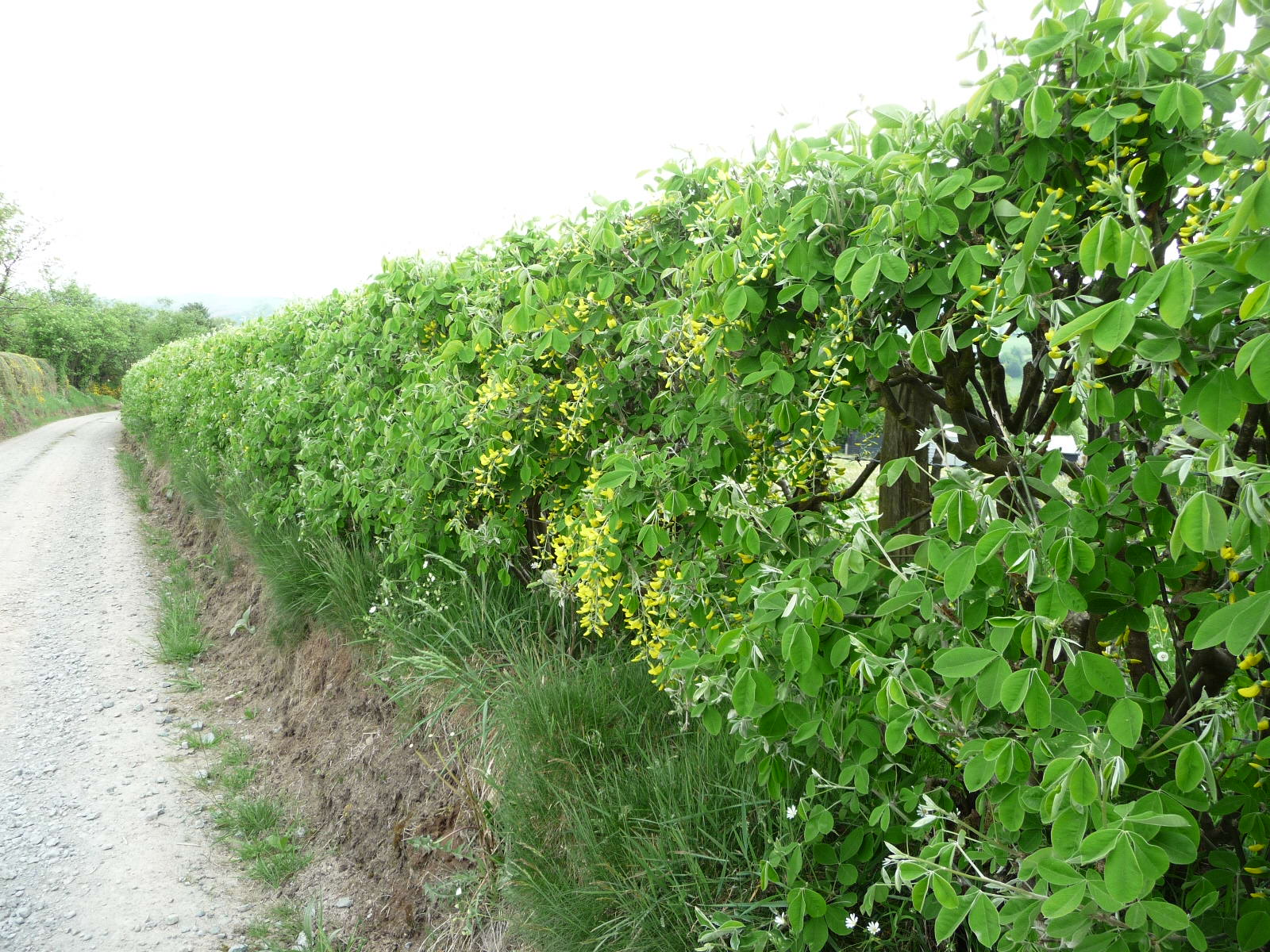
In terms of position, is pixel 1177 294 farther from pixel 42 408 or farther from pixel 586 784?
pixel 42 408

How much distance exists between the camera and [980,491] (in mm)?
1463

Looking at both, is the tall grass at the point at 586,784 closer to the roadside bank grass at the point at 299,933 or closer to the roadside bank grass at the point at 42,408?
the roadside bank grass at the point at 299,933

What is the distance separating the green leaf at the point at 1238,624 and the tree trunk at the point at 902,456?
3.91 feet

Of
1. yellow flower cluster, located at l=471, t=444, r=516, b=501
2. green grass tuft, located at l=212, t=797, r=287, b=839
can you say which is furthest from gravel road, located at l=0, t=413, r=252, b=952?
yellow flower cluster, located at l=471, t=444, r=516, b=501

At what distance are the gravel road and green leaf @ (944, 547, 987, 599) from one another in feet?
11.7

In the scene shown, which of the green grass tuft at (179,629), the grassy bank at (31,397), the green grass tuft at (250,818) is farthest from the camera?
the grassy bank at (31,397)

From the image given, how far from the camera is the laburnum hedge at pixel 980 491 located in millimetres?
1262

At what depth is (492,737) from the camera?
3357mm

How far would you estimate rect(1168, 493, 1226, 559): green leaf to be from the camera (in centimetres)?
106

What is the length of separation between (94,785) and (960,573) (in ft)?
17.3

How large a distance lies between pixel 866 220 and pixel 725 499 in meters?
0.81

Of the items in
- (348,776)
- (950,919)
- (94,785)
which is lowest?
(94,785)

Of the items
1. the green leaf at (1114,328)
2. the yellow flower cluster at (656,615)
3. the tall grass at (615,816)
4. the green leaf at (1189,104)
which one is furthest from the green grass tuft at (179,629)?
the green leaf at (1189,104)

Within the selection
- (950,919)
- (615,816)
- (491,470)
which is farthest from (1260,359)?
(491,470)
